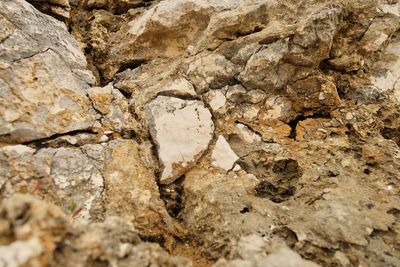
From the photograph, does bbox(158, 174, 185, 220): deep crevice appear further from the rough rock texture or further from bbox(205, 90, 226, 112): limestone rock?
bbox(205, 90, 226, 112): limestone rock

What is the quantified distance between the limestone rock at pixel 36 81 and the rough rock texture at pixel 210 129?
0.01m

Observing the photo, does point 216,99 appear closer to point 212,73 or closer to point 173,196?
point 212,73

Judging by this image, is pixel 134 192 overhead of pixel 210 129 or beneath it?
beneath

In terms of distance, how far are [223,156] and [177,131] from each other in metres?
0.44

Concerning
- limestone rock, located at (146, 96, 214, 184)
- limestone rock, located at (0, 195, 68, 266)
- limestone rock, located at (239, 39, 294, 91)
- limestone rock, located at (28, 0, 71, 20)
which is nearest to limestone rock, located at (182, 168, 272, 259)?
limestone rock, located at (146, 96, 214, 184)

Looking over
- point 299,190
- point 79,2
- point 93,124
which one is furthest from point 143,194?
point 79,2

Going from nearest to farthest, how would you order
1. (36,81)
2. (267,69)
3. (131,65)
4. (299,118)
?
(36,81)
(267,69)
(299,118)
(131,65)

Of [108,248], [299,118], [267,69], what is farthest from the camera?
[299,118]

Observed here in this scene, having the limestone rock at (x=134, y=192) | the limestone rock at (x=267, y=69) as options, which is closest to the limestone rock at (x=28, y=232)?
the limestone rock at (x=134, y=192)

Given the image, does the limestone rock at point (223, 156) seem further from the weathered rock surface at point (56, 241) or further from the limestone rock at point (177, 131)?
the weathered rock surface at point (56, 241)

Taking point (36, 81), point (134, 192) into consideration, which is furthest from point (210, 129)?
point (36, 81)

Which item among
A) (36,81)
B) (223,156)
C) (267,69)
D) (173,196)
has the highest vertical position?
(36,81)

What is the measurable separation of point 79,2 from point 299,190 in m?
3.06

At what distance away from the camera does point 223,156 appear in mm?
2143
